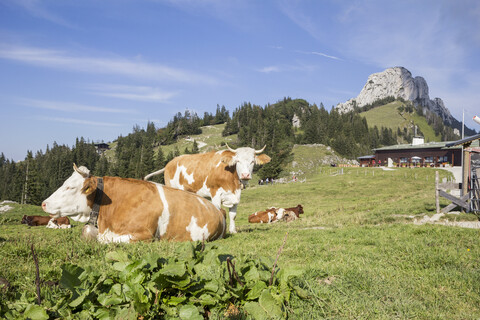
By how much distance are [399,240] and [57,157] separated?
544 ft

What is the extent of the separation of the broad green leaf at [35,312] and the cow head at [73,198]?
4234 millimetres

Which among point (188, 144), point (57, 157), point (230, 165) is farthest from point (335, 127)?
point (230, 165)

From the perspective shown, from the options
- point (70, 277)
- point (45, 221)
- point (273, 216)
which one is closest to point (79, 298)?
point (70, 277)

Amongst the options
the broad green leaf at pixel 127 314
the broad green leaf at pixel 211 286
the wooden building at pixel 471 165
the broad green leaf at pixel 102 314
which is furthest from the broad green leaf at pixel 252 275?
the wooden building at pixel 471 165

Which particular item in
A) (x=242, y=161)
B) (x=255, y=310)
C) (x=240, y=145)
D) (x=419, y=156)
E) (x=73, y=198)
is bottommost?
(x=255, y=310)

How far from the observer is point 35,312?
9.07ft

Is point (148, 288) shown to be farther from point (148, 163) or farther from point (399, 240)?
point (148, 163)

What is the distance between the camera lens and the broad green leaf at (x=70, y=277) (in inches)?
118

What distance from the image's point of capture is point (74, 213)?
6.90 metres

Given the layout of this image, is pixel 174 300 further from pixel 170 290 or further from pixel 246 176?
pixel 246 176

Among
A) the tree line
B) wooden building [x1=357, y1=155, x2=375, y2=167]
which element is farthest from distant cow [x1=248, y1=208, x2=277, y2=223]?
wooden building [x1=357, y1=155, x2=375, y2=167]

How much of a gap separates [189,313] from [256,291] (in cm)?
79

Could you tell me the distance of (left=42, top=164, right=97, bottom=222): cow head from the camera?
6.80 m

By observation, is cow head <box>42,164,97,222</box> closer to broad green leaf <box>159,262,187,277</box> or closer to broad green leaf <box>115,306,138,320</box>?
broad green leaf <box>159,262,187,277</box>
